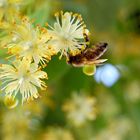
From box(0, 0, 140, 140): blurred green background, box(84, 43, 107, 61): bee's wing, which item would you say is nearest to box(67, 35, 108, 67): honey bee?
box(84, 43, 107, 61): bee's wing

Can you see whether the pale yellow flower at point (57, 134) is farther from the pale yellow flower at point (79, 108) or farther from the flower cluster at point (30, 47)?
the flower cluster at point (30, 47)

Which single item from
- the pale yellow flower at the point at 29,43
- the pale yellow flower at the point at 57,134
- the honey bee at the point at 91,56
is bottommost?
the pale yellow flower at the point at 57,134

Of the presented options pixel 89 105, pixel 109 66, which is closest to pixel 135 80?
pixel 109 66

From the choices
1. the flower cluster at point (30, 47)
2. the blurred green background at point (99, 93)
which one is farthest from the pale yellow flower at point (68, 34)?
the blurred green background at point (99, 93)

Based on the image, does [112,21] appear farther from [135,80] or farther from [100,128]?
[100,128]

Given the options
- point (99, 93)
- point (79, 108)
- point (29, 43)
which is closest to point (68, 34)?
point (29, 43)
